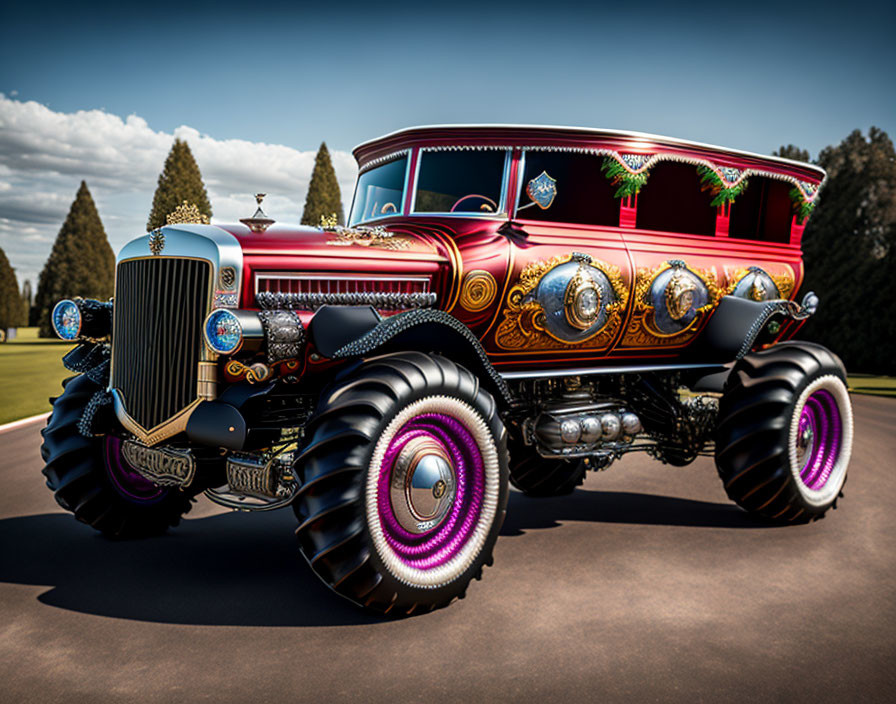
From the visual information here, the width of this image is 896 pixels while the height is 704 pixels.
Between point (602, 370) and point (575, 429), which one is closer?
point (575, 429)

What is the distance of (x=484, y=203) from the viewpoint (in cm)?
577

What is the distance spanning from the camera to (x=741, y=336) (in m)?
6.68

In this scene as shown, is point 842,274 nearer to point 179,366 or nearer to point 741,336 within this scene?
point 741,336

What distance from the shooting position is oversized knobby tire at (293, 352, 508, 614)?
396cm

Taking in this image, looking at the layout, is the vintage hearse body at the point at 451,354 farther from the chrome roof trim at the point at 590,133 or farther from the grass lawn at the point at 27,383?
the grass lawn at the point at 27,383

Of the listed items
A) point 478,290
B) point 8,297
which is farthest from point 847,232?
point 8,297

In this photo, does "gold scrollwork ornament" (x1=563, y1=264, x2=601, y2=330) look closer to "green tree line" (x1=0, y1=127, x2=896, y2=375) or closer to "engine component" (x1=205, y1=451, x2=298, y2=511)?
"engine component" (x1=205, y1=451, x2=298, y2=511)

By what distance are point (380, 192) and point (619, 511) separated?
3317 millimetres

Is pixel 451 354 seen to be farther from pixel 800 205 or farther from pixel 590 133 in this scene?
pixel 800 205

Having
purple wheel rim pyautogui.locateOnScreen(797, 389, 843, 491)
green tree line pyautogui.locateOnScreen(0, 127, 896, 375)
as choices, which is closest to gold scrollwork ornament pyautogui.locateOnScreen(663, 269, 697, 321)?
purple wheel rim pyautogui.locateOnScreen(797, 389, 843, 491)

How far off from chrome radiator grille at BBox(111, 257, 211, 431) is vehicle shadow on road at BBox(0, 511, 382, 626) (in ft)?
3.16

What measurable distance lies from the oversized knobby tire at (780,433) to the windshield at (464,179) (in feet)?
8.24

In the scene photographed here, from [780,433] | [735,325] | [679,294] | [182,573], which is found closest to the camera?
[182,573]

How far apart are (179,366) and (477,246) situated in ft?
6.95
